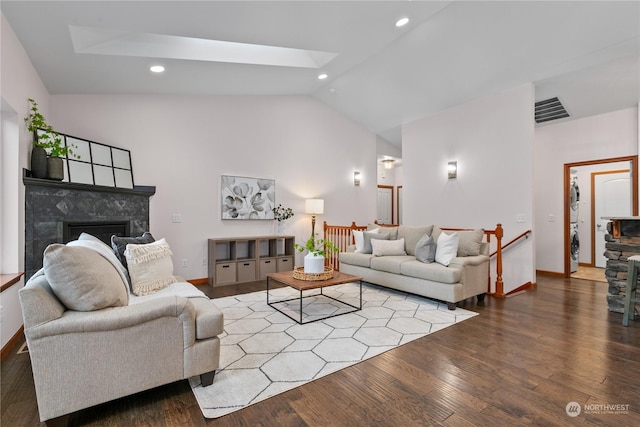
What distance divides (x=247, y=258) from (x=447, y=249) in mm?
3242

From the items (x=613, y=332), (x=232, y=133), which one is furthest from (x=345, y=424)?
(x=232, y=133)

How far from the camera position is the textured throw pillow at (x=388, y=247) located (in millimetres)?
4777

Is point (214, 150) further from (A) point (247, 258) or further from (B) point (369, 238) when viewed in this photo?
(B) point (369, 238)

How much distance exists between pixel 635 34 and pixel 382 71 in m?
3.06

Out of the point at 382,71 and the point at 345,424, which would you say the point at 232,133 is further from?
the point at 345,424

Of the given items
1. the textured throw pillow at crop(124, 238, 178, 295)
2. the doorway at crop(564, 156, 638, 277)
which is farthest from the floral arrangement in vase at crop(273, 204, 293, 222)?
the doorway at crop(564, 156, 638, 277)

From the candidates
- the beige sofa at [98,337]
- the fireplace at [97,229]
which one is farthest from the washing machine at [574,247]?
the fireplace at [97,229]

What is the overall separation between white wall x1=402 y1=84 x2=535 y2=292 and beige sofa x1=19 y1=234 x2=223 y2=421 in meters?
4.77

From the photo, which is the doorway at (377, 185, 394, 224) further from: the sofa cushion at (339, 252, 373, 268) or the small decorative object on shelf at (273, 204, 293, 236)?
the sofa cushion at (339, 252, 373, 268)

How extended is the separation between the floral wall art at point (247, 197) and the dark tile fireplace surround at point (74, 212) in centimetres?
117

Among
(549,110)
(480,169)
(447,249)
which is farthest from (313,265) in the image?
(549,110)

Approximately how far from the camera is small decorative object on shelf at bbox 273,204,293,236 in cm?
593

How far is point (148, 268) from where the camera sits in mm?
2789

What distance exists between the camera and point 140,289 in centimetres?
269
